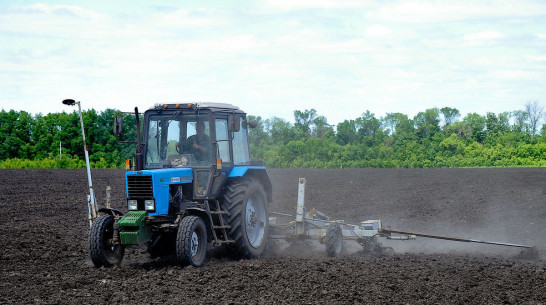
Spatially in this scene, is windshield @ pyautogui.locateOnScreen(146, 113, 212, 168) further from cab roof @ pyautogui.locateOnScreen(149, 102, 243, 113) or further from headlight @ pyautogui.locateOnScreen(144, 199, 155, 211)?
headlight @ pyautogui.locateOnScreen(144, 199, 155, 211)

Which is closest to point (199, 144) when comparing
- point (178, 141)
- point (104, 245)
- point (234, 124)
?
point (178, 141)

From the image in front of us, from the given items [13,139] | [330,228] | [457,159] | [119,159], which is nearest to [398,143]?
[457,159]

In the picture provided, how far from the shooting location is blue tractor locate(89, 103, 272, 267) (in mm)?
9648

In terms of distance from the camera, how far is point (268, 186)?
11.7 meters

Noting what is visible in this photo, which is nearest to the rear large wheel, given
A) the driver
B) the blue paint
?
the driver

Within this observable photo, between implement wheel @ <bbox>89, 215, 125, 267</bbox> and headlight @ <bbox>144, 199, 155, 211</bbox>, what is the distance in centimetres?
59

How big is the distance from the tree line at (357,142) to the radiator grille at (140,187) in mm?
46000

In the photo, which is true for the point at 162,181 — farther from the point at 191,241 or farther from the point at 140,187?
the point at 191,241

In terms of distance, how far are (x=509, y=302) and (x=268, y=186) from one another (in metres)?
5.09

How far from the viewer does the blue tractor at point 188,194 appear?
31.7 ft

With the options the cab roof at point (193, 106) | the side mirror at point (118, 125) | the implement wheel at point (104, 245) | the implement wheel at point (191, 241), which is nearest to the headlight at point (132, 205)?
the implement wheel at point (104, 245)

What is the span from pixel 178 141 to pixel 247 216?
5.64 feet

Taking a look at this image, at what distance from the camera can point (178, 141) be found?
10.7 m

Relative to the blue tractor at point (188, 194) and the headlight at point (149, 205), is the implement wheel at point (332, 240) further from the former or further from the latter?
the headlight at point (149, 205)
